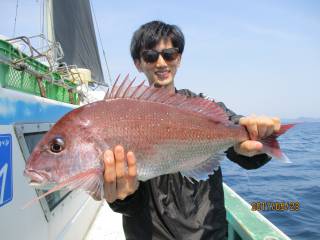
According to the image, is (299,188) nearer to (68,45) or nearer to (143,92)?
(143,92)

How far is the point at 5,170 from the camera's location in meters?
2.24

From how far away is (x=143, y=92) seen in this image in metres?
2.14

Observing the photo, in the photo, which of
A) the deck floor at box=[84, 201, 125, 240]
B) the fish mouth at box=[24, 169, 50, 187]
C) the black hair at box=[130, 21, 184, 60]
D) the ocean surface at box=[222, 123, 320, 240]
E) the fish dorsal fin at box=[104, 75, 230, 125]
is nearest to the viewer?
the fish mouth at box=[24, 169, 50, 187]

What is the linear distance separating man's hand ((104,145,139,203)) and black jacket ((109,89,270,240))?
0.19 m

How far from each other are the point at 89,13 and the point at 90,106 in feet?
72.9

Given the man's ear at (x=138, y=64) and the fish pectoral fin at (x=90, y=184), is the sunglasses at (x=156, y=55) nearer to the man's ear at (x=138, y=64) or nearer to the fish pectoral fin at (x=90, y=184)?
the man's ear at (x=138, y=64)

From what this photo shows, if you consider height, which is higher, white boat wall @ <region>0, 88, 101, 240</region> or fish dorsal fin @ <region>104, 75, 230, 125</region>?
fish dorsal fin @ <region>104, 75, 230, 125</region>

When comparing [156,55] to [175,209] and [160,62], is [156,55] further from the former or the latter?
[175,209]

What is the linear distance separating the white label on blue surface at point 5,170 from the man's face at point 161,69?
4.30 feet

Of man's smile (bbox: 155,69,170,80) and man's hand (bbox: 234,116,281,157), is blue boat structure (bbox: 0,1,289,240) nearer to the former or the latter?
man's smile (bbox: 155,69,170,80)

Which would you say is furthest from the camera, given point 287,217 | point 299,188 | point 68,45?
point 68,45

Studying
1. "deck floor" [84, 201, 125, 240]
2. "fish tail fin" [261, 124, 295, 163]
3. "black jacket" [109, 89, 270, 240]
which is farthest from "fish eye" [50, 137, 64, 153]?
"deck floor" [84, 201, 125, 240]

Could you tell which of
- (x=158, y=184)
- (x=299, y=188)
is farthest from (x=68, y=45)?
(x=158, y=184)

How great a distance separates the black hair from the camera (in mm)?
3098
